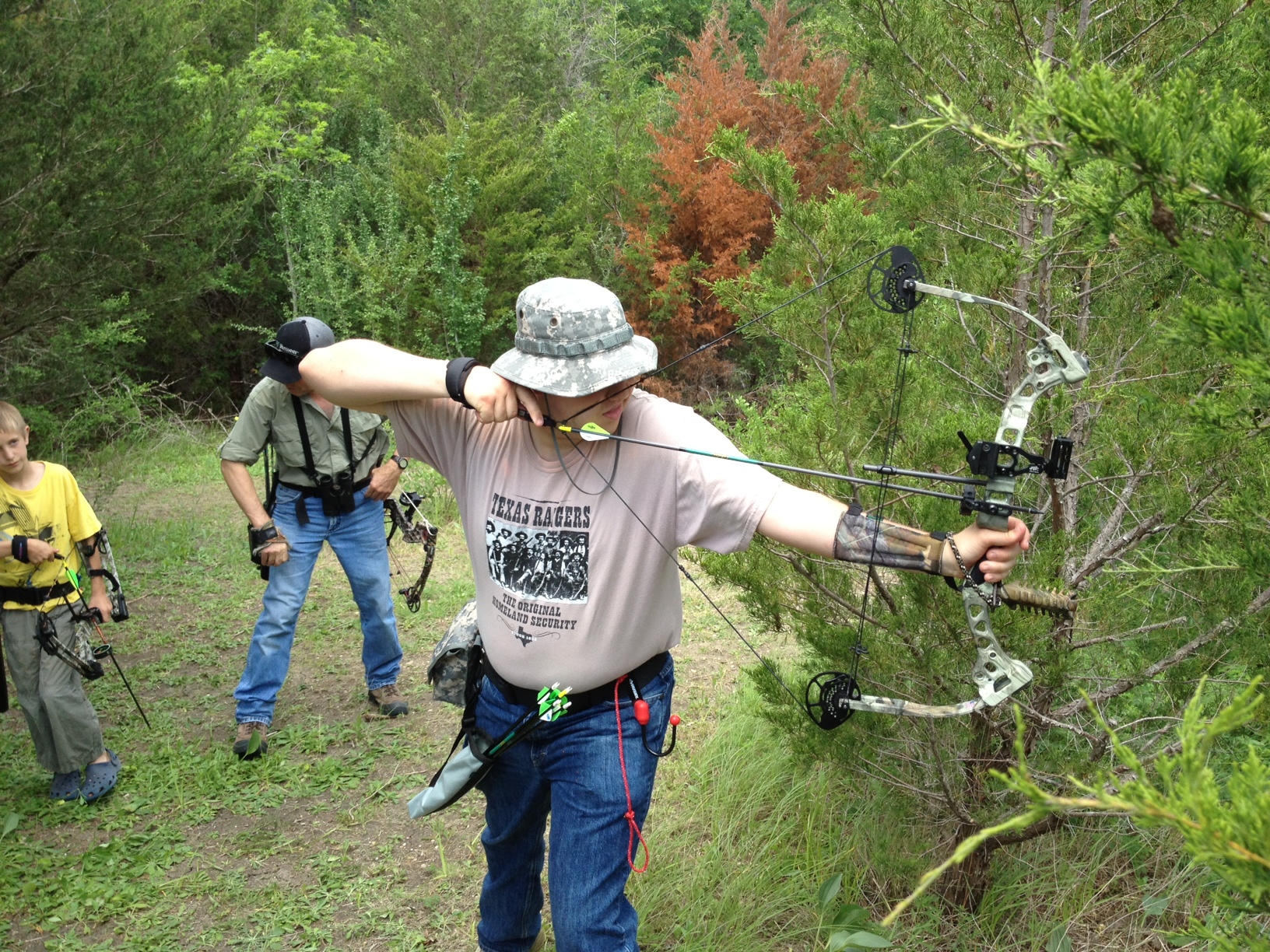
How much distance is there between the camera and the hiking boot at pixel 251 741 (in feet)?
16.1

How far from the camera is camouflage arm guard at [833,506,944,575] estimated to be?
230 cm

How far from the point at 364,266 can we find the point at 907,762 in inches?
422

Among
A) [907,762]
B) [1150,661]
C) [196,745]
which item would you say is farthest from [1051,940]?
[196,745]

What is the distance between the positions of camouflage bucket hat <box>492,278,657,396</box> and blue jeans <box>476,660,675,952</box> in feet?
2.66

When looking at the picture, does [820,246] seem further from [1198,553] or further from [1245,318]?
[1245,318]

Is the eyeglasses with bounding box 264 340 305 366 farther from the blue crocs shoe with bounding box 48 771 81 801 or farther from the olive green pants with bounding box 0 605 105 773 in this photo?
the blue crocs shoe with bounding box 48 771 81 801

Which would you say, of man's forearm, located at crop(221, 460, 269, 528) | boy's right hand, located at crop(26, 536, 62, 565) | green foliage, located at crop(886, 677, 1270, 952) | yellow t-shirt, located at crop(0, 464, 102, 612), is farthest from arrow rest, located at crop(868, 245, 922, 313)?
yellow t-shirt, located at crop(0, 464, 102, 612)

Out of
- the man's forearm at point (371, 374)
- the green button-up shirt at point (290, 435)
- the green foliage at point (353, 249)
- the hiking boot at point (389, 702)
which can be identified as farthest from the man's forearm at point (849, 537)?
the green foliage at point (353, 249)

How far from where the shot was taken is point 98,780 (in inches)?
177

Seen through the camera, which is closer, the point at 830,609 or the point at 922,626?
the point at 922,626

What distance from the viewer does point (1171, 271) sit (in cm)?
292

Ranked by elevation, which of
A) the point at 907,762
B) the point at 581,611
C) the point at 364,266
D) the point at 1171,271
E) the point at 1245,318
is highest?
the point at 1245,318

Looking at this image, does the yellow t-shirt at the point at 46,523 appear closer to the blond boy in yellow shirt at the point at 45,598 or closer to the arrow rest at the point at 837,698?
the blond boy in yellow shirt at the point at 45,598

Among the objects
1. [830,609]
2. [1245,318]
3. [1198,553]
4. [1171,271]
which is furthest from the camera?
[830,609]
